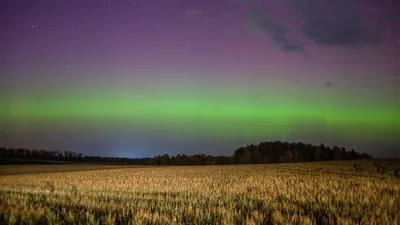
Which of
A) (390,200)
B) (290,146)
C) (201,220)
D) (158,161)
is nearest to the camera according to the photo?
(201,220)

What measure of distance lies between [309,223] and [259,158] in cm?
12576

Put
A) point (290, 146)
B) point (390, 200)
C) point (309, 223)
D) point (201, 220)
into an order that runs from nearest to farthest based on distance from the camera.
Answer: point (309, 223)
point (201, 220)
point (390, 200)
point (290, 146)

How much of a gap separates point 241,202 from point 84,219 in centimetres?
642

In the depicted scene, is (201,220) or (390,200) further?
(390,200)

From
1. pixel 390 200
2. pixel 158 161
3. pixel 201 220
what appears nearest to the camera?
pixel 201 220

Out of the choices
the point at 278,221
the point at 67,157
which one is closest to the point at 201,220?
the point at 278,221

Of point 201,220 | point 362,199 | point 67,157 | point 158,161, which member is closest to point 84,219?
point 201,220

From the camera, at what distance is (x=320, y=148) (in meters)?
135

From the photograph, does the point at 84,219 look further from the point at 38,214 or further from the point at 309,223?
the point at 309,223

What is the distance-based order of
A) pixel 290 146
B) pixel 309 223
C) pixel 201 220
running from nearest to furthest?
pixel 309 223, pixel 201 220, pixel 290 146

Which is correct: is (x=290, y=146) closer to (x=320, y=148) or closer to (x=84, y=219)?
(x=320, y=148)

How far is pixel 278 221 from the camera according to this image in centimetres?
911

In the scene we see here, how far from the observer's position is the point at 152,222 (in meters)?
8.91

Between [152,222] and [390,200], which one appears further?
[390,200]
